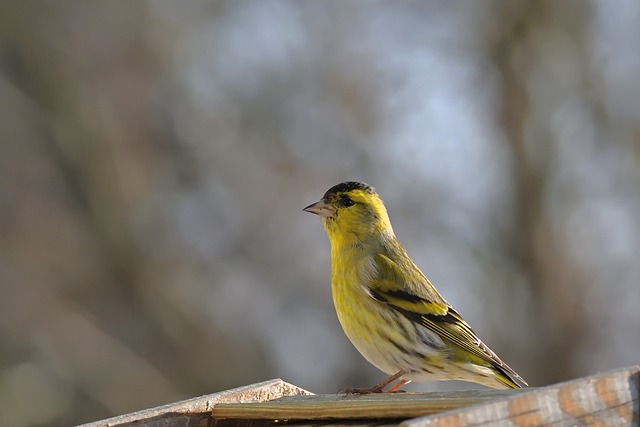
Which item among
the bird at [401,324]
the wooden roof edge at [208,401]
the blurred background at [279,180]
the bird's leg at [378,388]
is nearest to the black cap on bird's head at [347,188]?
the bird at [401,324]

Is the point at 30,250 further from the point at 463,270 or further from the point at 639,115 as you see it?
the point at 639,115

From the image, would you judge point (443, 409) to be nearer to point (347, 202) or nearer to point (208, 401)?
point (208, 401)

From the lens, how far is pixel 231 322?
14016 millimetres

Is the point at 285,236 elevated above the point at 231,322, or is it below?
above

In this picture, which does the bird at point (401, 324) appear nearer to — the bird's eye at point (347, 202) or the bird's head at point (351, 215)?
the bird's head at point (351, 215)

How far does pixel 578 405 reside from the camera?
3.42 metres

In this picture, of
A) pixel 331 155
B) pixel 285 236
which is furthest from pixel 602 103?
pixel 285 236

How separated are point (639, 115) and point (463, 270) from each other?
3038 millimetres

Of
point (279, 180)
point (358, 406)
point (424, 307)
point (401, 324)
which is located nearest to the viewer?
point (358, 406)

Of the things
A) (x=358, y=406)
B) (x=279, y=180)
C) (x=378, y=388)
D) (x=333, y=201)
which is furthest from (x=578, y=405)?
(x=279, y=180)

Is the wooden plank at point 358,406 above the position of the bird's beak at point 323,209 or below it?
below

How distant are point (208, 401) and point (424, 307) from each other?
2150 millimetres

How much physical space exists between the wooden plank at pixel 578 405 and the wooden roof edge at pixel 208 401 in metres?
1.71

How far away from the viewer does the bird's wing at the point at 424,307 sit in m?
6.31
